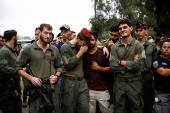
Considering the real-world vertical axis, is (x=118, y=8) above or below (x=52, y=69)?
above

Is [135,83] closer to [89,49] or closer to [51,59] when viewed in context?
[89,49]

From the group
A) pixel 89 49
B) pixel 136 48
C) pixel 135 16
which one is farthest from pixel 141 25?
pixel 135 16

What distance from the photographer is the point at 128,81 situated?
10.9 feet

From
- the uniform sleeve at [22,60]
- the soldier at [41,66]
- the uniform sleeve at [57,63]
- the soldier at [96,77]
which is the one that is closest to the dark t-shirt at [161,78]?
the soldier at [96,77]

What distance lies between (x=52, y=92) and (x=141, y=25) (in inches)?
119

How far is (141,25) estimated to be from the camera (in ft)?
14.4

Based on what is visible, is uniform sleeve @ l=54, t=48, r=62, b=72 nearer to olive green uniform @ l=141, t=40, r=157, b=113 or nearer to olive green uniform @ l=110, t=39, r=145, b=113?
olive green uniform @ l=110, t=39, r=145, b=113

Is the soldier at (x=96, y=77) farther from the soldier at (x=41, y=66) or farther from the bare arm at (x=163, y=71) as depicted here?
the bare arm at (x=163, y=71)

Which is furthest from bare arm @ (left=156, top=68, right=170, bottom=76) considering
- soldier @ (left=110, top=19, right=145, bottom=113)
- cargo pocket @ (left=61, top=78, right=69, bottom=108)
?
cargo pocket @ (left=61, top=78, right=69, bottom=108)

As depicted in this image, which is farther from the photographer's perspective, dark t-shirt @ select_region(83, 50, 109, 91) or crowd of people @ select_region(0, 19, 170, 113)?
dark t-shirt @ select_region(83, 50, 109, 91)

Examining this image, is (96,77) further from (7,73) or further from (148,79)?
(7,73)

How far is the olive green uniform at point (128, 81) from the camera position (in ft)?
10.7

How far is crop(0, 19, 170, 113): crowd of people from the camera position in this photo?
318 cm

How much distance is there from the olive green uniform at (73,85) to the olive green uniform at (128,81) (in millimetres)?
721
